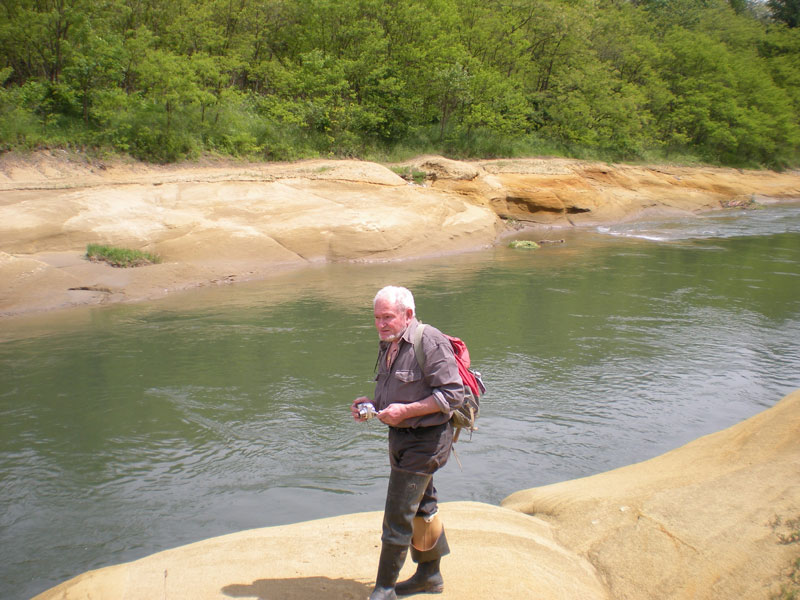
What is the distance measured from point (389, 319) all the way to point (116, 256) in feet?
37.2

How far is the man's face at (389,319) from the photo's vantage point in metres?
3.36

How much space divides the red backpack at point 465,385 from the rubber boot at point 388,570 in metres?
0.63

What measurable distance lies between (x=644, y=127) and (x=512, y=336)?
91.9ft

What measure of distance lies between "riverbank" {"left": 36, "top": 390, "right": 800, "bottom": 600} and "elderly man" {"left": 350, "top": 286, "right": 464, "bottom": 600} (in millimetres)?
368

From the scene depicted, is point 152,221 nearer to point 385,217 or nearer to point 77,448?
point 385,217

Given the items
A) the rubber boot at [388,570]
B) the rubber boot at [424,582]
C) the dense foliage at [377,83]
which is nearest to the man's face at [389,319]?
the rubber boot at [388,570]

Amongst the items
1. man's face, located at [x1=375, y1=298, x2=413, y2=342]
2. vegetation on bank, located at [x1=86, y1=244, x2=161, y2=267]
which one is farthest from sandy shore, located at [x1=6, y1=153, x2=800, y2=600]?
man's face, located at [x1=375, y1=298, x2=413, y2=342]

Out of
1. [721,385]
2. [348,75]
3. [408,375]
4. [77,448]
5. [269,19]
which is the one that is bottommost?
[77,448]

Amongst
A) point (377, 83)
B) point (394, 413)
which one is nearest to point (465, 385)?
point (394, 413)

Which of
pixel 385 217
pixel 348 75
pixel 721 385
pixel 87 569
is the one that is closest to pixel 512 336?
pixel 721 385

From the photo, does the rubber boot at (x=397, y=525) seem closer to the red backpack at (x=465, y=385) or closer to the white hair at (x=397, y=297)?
the red backpack at (x=465, y=385)

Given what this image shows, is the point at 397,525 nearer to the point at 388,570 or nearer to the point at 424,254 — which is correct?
the point at 388,570

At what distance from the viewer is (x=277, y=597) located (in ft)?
11.2

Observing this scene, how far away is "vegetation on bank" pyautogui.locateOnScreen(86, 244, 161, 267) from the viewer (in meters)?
13.2
